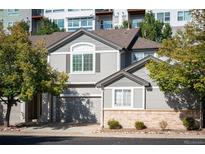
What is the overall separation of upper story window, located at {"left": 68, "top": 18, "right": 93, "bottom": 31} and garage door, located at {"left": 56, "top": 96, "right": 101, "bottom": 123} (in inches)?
1018

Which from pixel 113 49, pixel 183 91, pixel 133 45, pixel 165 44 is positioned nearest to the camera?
pixel 165 44

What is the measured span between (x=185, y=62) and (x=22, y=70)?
35.6 ft

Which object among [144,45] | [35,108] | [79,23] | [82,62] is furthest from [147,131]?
[79,23]

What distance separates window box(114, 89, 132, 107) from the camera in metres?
31.2

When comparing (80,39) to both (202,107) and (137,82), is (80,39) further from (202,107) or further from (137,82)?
(202,107)

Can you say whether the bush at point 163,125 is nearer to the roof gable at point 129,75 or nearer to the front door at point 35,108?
the roof gable at point 129,75

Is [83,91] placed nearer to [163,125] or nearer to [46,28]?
[163,125]

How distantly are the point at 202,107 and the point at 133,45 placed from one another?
10.1 m

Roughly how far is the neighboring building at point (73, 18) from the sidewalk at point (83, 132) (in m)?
30.1

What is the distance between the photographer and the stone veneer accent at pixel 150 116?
29984mm

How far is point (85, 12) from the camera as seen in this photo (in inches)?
2429

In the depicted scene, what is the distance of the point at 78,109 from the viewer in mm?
35562

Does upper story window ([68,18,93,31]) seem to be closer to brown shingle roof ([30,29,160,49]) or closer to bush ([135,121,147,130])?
brown shingle roof ([30,29,160,49])

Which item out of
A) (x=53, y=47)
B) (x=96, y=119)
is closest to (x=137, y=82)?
(x=96, y=119)
